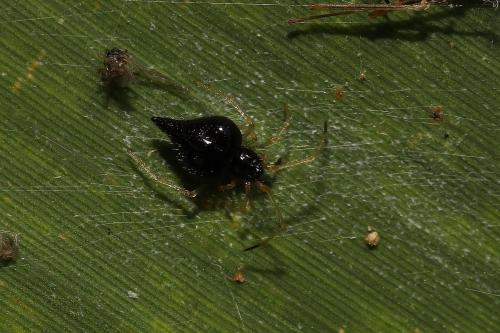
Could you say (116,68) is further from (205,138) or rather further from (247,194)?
(247,194)

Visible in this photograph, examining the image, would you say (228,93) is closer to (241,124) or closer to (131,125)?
(241,124)

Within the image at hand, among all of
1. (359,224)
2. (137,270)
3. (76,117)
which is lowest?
(137,270)

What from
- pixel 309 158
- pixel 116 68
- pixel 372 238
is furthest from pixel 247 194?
pixel 116 68

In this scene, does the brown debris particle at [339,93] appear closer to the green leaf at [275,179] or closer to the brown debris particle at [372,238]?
the green leaf at [275,179]

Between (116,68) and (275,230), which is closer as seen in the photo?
(116,68)

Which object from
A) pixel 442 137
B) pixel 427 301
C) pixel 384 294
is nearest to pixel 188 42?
pixel 442 137

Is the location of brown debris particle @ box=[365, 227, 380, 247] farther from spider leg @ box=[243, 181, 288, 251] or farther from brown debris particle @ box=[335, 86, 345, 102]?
brown debris particle @ box=[335, 86, 345, 102]
